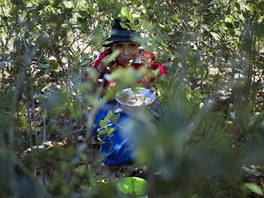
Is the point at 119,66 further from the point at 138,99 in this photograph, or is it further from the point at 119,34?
the point at 138,99

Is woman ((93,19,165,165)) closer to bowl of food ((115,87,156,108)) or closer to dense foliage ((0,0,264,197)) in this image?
dense foliage ((0,0,264,197))

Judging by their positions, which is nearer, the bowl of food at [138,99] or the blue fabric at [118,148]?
the bowl of food at [138,99]

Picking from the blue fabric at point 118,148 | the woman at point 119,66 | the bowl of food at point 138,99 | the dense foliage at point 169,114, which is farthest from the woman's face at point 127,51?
the bowl of food at point 138,99

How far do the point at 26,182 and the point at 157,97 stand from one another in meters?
1.18

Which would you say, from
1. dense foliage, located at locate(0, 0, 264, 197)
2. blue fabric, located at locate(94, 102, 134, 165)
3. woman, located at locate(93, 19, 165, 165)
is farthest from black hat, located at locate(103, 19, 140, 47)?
blue fabric, located at locate(94, 102, 134, 165)

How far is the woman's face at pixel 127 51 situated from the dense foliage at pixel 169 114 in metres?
0.18

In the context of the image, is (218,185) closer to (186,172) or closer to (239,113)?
(239,113)

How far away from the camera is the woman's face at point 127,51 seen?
2.82m

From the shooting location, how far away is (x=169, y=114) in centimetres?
81

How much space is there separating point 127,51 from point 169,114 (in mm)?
2037

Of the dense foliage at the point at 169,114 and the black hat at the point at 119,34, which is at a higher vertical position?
the black hat at the point at 119,34

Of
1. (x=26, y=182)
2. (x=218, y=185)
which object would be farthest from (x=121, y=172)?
(x=26, y=182)

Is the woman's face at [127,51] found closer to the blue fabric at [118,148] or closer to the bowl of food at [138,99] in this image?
the blue fabric at [118,148]

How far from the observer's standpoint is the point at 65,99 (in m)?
1.21
